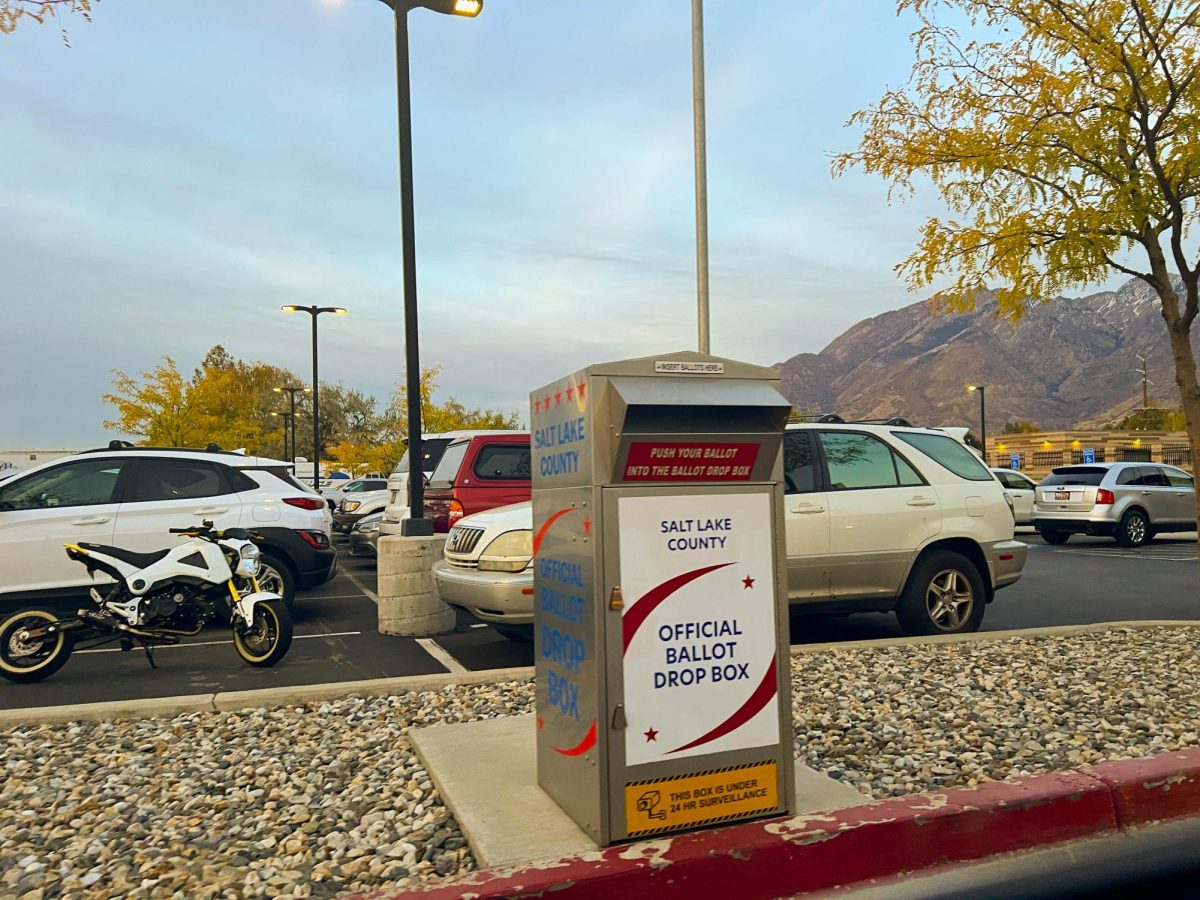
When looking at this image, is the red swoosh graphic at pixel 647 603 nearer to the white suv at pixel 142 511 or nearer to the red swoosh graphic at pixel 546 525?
the red swoosh graphic at pixel 546 525

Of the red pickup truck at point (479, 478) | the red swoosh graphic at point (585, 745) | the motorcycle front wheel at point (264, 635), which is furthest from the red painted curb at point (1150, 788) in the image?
the red pickup truck at point (479, 478)

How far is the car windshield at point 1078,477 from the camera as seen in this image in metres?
18.2

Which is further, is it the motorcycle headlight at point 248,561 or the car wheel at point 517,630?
the motorcycle headlight at point 248,561

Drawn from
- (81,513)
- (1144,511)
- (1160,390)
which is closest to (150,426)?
(81,513)

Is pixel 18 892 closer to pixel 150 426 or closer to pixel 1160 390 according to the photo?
pixel 150 426

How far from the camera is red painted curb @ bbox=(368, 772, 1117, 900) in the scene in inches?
121

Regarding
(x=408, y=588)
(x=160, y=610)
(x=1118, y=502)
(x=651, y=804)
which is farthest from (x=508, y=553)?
(x=1118, y=502)

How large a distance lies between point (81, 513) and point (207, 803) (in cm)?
556

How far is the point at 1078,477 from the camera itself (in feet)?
61.0

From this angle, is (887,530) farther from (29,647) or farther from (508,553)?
(29,647)

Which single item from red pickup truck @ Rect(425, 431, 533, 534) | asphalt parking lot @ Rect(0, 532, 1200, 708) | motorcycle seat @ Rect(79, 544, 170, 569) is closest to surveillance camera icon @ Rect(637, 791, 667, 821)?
asphalt parking lot @ Rect(0, 532, 1200, 708)

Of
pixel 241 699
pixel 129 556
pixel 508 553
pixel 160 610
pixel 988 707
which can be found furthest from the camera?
pixel 129 556

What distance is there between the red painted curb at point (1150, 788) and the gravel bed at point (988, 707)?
24 centimetres

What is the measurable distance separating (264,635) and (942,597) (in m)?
5.55
